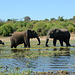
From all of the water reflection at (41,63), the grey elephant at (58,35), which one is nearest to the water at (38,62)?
the water reflection at (41,63)

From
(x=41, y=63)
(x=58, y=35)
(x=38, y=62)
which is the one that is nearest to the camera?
(x=41, y=63)

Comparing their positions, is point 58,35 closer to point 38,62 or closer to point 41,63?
point 38,62

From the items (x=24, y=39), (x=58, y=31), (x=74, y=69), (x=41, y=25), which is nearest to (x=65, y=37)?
(x=58, y=31)

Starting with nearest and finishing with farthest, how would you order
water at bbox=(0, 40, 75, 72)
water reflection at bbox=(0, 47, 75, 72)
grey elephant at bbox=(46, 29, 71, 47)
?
water at bbox=(0, 40, 75, 72) → water reflection at bbox=(0, 47, 75, 72) → grey elephant at bbox=(46, 29, 71, 47)

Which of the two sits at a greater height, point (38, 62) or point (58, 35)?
point (58, 35)

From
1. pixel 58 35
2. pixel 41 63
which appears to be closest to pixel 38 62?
pixel 41 63

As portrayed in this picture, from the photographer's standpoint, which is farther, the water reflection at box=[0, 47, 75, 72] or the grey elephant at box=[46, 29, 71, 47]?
the grey elephant at box=[46, 29, 71, 47]

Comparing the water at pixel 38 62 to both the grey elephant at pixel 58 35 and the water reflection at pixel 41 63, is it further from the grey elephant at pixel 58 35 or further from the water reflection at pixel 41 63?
the grey elephant at pixel 58 35

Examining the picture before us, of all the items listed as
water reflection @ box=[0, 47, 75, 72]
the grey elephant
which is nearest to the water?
water reflection @ box=[0, 47, 75, 72]

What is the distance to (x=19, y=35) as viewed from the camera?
94.7ft

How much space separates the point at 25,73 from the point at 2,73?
97 centimetres

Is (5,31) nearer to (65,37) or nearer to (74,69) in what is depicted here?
(65,37)

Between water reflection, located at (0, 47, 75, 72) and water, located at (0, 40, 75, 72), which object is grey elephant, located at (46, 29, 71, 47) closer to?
water, located at (0, 40, 75, 72)

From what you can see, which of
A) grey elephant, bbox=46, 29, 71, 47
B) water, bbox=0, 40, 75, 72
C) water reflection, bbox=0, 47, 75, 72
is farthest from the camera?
grey elephant, bbox=46, 29, 71, 47
